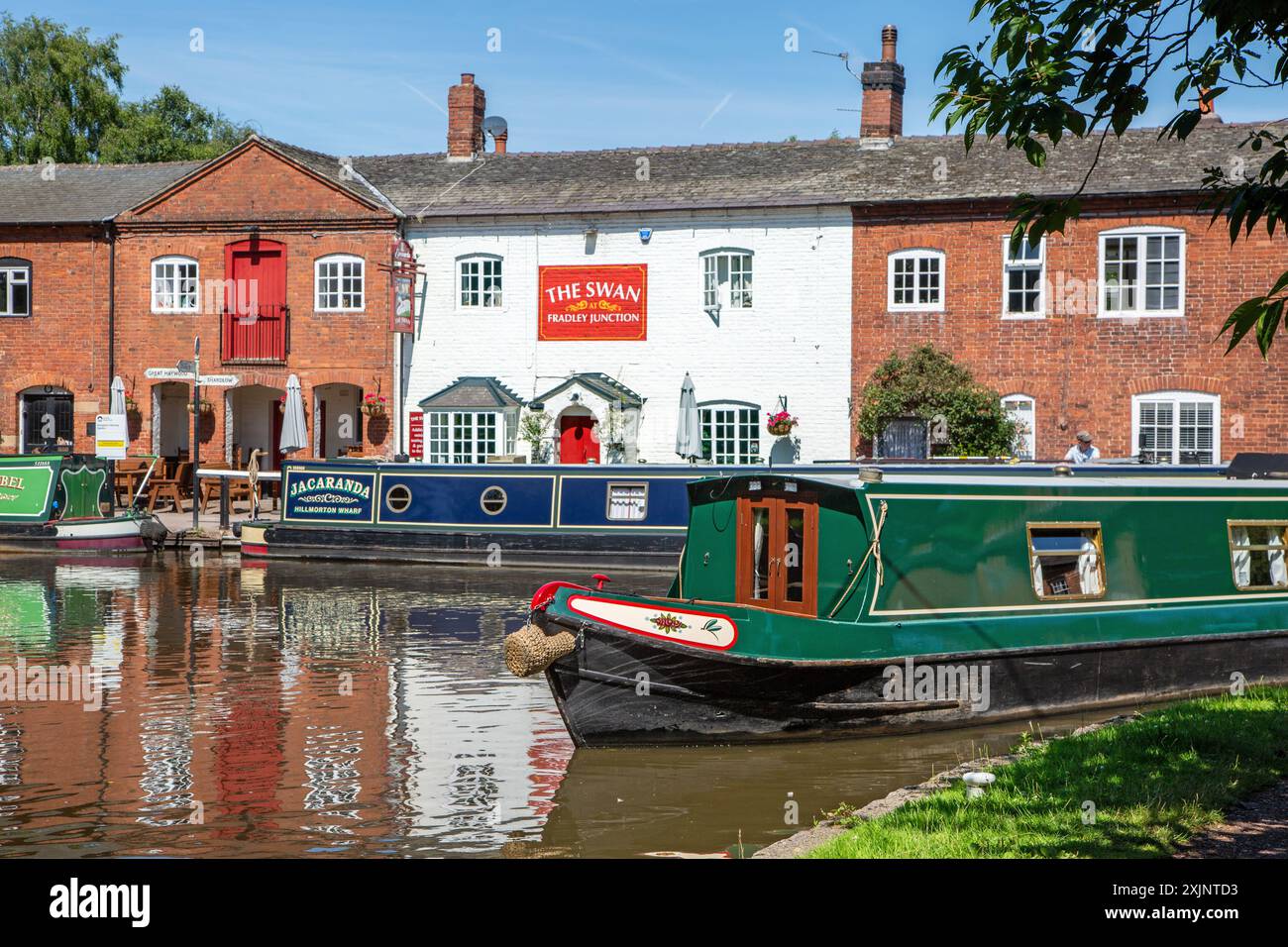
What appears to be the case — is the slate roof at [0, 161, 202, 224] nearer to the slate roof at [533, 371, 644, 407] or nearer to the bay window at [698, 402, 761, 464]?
the slate roof at [533, 371, 644, 407]

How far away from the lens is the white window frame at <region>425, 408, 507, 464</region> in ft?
91.9

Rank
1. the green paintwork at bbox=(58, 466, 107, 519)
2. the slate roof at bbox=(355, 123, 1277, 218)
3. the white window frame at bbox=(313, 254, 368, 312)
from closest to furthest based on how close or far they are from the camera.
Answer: the green paintwork at bbox=(58, 466, 107, 519) → the slate roof at bbox=(355, 123, 1277, 218) → the white window frame at bbox=(313, 254, 368, 312)

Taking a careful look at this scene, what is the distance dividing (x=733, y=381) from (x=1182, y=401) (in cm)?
807

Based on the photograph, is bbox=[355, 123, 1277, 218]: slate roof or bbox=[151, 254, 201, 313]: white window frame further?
bbox=[151, 254, 201, 313]: white window frame

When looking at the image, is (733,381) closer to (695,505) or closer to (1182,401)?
(1182,401)

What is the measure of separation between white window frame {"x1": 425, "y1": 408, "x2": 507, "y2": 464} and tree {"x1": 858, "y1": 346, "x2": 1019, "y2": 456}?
719cm

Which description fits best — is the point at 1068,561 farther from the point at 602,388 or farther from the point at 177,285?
the point at 177,285

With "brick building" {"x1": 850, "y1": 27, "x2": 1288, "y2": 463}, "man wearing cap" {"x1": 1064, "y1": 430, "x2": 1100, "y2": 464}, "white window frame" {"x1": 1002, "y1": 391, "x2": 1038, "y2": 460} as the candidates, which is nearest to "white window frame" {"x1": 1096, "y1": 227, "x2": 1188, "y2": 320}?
"brick building" {"x1": 850, "y1": 27, "x2": 1288, "y2": 463}

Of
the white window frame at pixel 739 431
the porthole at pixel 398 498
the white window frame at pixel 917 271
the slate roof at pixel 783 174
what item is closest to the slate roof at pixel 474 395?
the slate roof at pixel 783 174

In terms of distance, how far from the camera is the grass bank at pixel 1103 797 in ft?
21.2

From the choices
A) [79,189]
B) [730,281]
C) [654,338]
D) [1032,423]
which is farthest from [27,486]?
[1032,423]

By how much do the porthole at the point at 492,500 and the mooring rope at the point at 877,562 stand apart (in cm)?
1181
